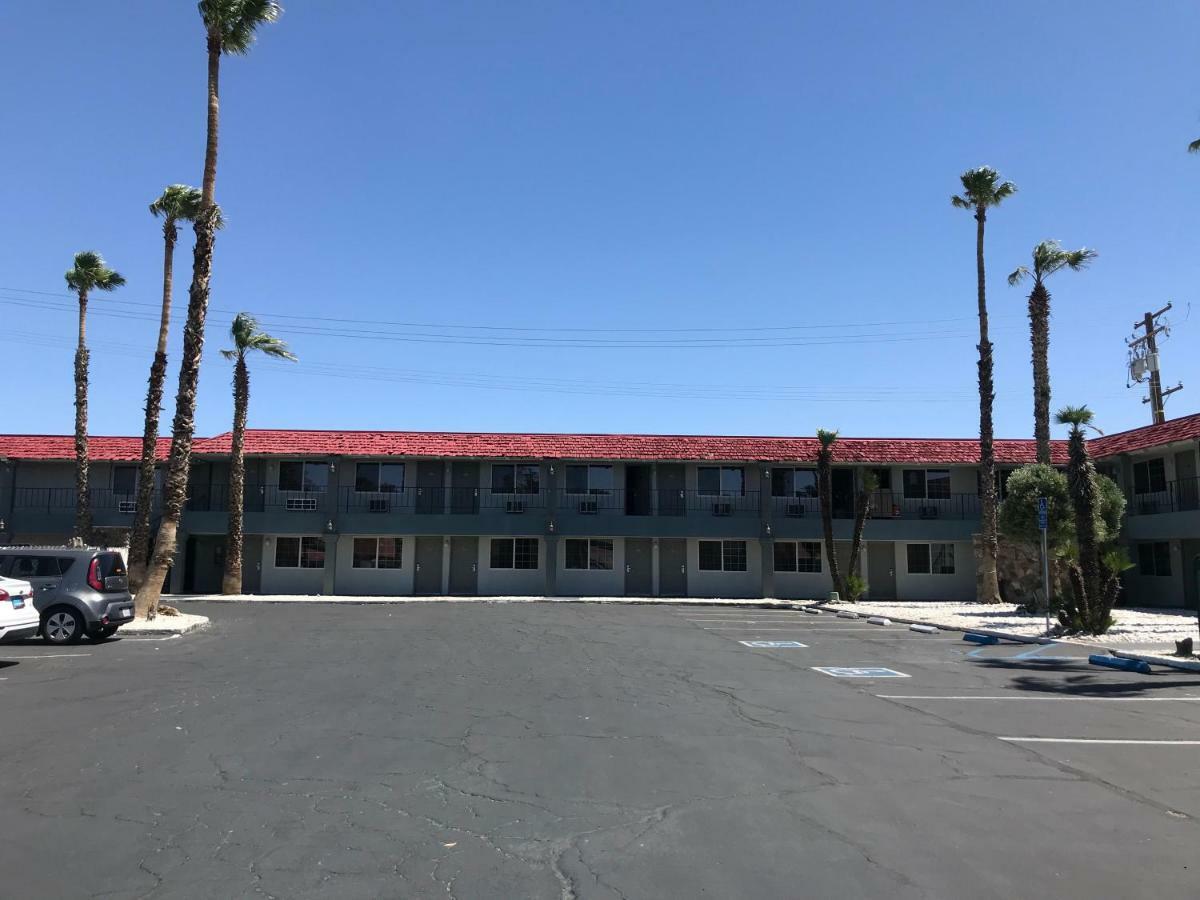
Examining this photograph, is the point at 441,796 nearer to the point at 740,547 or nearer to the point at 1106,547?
the point at 1106,547

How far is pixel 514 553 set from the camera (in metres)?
35.9

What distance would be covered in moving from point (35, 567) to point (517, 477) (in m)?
20.7

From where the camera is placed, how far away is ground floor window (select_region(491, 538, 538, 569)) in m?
35.8

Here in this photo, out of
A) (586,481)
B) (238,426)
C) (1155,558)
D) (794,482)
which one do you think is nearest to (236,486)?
(238,426)

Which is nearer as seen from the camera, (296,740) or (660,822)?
(660,822)

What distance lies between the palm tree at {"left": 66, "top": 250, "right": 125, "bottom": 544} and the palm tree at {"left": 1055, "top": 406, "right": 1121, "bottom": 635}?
30051 millimetres

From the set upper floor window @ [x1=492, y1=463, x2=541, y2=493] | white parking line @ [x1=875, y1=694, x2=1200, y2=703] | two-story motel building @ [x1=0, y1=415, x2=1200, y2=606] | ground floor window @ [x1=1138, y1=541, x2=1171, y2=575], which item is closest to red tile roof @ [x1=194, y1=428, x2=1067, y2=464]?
two-story motel building @ [x1=0, y1=415, x2=1200, y2=606]

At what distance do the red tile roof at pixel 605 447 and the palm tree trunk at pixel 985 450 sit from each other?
3418mm

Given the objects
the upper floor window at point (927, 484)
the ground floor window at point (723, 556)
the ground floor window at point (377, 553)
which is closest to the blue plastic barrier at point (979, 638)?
the ground floor window at point (723, 556)

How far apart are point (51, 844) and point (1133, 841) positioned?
6.90 m

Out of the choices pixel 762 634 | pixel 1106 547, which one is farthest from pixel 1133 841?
pixel 1106 547

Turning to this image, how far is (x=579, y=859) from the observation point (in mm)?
5266

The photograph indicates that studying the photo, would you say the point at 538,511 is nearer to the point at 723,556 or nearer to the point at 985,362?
the point at 723,556

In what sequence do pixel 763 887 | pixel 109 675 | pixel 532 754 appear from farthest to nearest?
pixel 109 675 < pixel 532 754 < pixel 763 887
